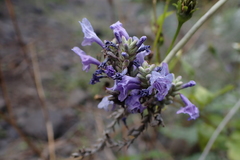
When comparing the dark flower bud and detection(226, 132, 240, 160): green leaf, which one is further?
detection(226, 132, 240, 160): green leaf

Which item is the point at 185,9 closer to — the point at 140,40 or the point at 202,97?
the point at 140,40

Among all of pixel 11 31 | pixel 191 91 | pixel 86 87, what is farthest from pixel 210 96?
pixel 11 31

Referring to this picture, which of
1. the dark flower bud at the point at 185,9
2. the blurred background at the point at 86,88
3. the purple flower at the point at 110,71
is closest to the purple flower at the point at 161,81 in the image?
the purple flower at the point at 110,71

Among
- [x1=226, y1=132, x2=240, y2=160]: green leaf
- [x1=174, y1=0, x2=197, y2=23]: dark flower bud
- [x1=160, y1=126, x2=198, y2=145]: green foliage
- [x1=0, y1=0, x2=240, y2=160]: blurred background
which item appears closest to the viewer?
[x1=174, y1=0, x2=197, y2=23]: dark flower bud

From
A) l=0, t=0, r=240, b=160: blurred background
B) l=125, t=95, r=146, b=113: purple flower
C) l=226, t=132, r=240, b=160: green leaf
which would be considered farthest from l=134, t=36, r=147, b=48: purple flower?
l=226, t=132, r=240, b=160: green leaf

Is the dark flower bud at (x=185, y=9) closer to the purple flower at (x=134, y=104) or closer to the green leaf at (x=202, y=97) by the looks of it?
the purple flower at (x=134, y=104)

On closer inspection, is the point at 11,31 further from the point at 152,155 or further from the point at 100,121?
the point at 152,155

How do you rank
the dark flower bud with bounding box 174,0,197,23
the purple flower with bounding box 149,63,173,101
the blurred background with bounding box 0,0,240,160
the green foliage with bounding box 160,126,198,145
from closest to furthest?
the purple flower with bounding box 149,63,173,101, the dark flower bud with bounding box 174,0,197,23, the blurred background with bounding box 0,0,240,160, the green foliage with bounding box 160,126,198,145

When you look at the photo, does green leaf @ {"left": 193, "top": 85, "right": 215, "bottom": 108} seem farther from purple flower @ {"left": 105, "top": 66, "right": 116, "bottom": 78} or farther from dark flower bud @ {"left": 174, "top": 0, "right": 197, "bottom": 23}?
purple flower @ {"left": 105, "top": 66, "right": 116, "bottom": 78}

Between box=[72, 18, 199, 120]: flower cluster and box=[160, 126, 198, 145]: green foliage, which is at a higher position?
box=[72, 18, 199, 120]: flower cluster
